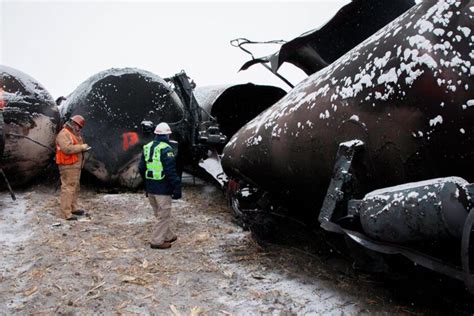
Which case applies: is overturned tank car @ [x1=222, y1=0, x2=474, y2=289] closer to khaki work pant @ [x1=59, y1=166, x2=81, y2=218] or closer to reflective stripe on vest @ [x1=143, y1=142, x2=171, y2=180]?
reflective stripe on vest @ [x1=143, y1=142, x2=171, y2=180]

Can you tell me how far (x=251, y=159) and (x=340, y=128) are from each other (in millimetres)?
1253

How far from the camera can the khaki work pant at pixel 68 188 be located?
5.95m

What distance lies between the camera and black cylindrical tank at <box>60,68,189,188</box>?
728 centimetres

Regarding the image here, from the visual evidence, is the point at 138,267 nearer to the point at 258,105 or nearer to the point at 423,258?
the point at 423,258

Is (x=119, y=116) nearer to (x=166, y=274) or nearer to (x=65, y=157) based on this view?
(x=65, y=157)

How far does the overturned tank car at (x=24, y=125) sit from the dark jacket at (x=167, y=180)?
3.18 meters

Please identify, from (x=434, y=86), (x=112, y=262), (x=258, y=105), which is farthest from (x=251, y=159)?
(x=258, y=105)

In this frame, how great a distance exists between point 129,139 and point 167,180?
2733mm

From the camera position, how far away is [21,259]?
4.34m

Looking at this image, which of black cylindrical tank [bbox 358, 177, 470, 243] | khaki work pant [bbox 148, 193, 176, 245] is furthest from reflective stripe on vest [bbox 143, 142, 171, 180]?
black cylindrical tank [bbox 358, 177, 470, 243]

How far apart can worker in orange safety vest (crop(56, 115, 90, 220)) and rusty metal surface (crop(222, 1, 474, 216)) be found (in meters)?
3.40

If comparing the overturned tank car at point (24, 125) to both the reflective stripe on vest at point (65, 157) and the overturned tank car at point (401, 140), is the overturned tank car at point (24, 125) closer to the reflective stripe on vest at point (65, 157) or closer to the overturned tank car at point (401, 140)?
the reflective stripe on vest at point (65, 157)

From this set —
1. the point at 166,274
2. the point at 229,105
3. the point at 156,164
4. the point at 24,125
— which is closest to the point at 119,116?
the point at 24,125

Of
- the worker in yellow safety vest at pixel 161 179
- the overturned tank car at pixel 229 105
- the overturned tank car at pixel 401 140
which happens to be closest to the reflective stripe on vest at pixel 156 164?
the worker in yellow safety vest at pixel 161 179
